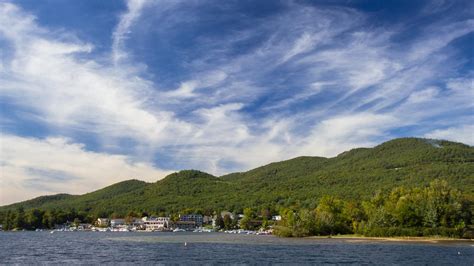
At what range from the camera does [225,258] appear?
76.5 meters

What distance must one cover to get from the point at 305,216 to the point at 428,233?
36597 mm

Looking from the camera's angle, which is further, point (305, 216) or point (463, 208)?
point (305, 216)

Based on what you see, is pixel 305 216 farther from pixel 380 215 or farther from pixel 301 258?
pixel 301 258

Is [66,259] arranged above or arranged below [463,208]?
below

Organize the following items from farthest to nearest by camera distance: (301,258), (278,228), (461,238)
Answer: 1. (278,228)
2. (461,238)
3. (301,258)

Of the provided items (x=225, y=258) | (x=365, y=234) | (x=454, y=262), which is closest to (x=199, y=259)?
(x=225, y=258)

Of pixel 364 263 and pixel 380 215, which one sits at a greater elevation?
pixel 380 215

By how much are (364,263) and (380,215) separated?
74224 millimetres

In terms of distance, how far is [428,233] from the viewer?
129m

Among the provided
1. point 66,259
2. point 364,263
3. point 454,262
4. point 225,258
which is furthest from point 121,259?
point 454,262

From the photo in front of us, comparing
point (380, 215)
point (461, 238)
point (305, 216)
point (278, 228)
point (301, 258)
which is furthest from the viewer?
point (278, 228)

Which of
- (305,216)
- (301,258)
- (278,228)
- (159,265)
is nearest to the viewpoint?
(159,265)

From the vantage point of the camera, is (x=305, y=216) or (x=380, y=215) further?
(x=305, y=216)

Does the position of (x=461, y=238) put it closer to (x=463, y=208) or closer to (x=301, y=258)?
(x=463, y=208)
